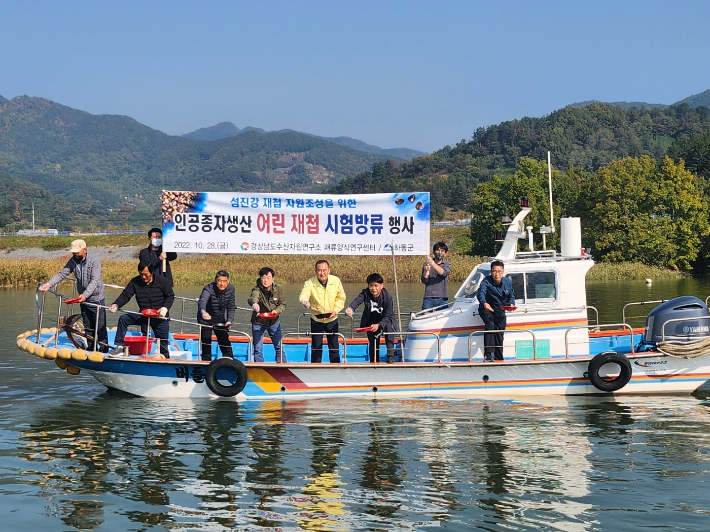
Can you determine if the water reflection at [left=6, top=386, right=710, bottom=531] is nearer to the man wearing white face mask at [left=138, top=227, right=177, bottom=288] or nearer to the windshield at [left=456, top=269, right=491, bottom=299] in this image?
the windshield at [left=456, top=269, right=491, bottom=299]

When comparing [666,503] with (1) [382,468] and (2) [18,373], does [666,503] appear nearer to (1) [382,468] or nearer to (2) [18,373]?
(1) [382,468]

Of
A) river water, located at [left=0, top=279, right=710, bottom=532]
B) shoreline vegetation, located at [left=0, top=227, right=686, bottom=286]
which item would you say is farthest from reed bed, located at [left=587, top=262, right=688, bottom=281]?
river water, located at [left=0, top=279, right=710, bottom=532]

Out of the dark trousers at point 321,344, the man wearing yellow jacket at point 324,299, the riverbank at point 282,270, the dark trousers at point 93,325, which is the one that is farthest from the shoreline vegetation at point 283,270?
the dark trousers at point 93,325

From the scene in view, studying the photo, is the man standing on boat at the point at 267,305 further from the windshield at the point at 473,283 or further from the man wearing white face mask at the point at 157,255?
the windshield at the point at 473,283

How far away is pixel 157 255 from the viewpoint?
13.9 metres

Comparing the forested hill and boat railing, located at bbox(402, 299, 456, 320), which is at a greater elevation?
the forested hill

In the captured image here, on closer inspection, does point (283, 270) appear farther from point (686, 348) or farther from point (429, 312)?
point (686, 348)

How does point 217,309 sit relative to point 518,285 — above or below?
below

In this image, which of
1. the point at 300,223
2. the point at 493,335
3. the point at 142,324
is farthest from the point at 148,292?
the point at 493,335

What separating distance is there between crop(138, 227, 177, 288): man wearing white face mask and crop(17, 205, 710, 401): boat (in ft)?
3.36

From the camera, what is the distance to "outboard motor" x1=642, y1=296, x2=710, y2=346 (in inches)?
550

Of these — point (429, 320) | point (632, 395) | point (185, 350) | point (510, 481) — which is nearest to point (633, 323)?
point (632, 395)

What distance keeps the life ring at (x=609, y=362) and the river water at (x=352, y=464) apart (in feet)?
0.98

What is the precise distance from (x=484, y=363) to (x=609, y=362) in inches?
82.1
